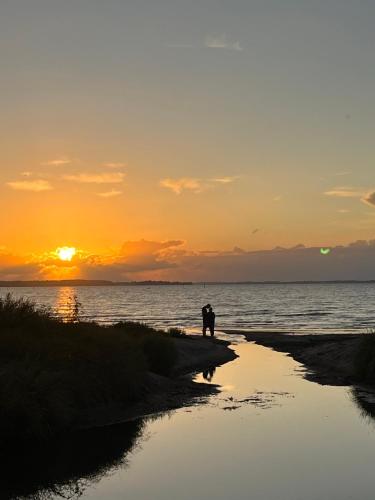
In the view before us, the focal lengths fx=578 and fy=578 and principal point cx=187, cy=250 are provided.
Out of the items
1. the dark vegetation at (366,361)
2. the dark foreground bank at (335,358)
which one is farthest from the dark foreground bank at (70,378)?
the dark vegetation at (366,361)

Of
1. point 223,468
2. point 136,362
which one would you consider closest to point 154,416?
point 136,362

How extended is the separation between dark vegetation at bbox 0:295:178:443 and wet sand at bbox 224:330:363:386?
322 inches

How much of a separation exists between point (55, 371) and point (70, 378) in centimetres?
59

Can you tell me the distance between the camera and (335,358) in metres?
32.0

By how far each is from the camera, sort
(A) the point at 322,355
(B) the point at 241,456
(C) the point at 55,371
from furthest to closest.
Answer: (A) the point at 322,355
(C) the point at 55,371
(B) the point at 241,456

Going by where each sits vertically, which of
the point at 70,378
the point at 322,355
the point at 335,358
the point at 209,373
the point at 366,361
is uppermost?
the point at 70,378

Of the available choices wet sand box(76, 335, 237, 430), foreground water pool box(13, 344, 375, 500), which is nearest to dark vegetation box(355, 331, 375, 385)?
foreground water pool box(13, 344, 375, 500)

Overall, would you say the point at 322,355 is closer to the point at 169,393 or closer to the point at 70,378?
the point at 169,393

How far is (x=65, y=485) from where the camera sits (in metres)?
11.8

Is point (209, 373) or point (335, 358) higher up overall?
point (335, 358)

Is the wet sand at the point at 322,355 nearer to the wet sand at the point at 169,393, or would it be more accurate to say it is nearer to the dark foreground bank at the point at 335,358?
the dark foreground bank at the point at 335,358

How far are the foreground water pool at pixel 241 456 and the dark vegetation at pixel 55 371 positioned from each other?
151 cm

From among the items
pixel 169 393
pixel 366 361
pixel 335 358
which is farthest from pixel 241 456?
pixel 335 358

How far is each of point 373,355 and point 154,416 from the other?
38.4 feet
